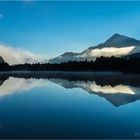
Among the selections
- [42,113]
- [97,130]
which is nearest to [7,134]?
[97,130]

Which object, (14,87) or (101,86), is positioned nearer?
(14,87)

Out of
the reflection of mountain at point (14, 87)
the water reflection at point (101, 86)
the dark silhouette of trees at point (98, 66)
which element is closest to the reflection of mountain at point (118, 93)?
the water reflection at point (101, 86)

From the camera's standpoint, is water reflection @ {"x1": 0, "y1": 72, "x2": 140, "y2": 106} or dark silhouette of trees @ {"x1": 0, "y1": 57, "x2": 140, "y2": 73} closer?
water reflection @ {"x1": 0, "y1": 72, "x2": 140, "y2": 106}

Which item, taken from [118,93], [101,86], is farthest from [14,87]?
[118,93]

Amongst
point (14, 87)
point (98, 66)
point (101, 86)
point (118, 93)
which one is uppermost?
point (98, 66)

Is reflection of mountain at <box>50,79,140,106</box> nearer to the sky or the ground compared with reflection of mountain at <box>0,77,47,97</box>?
nearer to the ground

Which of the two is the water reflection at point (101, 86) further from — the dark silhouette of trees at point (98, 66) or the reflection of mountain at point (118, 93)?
the dark silhouette of trees at point (98, 66)

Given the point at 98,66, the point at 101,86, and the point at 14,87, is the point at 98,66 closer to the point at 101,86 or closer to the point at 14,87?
the point at 101,86

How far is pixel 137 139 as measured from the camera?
33.2 feet

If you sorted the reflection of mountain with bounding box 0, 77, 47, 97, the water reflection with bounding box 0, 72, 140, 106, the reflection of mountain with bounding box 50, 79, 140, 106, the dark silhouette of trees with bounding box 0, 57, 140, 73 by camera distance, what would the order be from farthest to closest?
the dark silhouette of trees with bounding box 0, 57, 140, 73 < the reflection of mountain with bounding box 0, 77, 47, 97 < the water reflection with bounding box 0, 72, 140, 106 < the reflection of mountain with bounding box 50, 79, 140, 106

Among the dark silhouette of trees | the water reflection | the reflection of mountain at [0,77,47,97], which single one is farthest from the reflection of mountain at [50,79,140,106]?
the dark silhouette of trees

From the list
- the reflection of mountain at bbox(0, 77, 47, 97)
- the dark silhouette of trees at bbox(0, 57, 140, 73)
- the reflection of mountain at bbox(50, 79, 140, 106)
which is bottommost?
the reflection of mountain at bbox(50, 79, 140, 106)

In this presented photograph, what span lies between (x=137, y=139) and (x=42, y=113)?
21.4 feet

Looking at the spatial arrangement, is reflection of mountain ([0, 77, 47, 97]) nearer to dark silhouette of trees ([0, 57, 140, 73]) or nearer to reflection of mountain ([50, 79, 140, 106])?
reflection of mountain ([50, 79, 140, 106])
